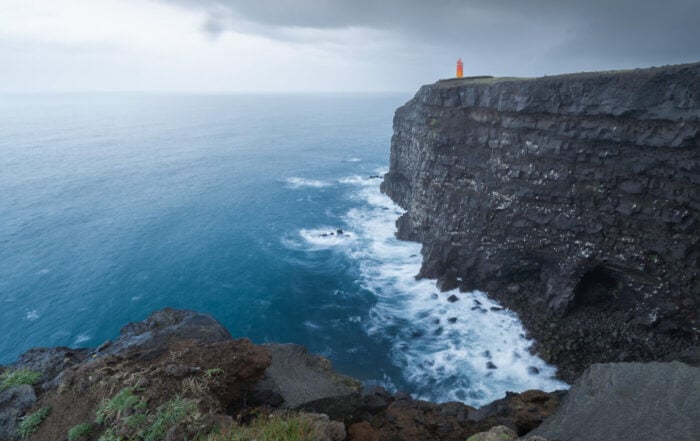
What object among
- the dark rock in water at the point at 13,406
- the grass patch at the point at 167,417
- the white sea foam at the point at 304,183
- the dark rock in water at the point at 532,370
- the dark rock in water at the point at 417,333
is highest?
the grass patch at the point at 167,417

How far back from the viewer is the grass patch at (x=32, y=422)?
367 inches

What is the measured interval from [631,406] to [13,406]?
1721cm

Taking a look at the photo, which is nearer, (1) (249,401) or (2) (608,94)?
(1) (249,401)

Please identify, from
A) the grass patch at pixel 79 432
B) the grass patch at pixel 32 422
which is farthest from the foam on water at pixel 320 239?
the grass patch at pixel 79 432

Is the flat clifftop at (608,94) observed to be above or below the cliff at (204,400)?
above

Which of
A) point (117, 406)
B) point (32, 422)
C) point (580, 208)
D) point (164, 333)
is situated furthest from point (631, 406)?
point (580, 208)

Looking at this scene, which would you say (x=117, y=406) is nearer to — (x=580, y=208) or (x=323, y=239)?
(x=580, y=208)

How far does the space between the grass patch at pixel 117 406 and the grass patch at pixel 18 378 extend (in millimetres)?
4639

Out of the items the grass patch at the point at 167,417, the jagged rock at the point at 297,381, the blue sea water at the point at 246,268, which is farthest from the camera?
the blue sea water at the point at 246,268

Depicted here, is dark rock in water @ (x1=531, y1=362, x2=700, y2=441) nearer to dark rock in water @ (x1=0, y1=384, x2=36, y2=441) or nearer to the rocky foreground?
the rocky foreground

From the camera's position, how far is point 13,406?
10375 mm

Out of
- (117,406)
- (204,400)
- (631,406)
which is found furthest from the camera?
(631,406)

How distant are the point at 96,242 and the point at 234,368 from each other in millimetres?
48806

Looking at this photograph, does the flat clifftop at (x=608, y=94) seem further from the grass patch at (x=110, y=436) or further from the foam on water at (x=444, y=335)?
the grass patch at (x=110, y=436)
